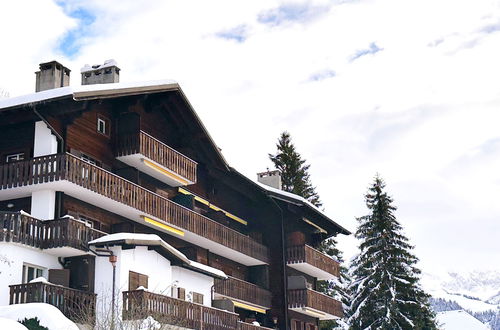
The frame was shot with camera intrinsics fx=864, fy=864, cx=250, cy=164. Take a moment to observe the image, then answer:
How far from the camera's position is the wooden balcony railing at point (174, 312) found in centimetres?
2644

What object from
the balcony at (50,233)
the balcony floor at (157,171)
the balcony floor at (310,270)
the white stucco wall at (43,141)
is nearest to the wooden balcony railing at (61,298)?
the balcony at (50,233)

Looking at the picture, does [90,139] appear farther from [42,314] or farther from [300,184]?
[300,184]

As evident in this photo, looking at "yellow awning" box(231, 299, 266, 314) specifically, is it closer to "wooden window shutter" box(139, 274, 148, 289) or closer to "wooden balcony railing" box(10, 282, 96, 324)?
"wooden window shutter" box(139, 274, 148, 289)

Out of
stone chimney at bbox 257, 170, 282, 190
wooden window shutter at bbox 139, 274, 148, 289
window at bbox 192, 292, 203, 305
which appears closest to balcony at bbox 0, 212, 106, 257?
wooden window shutter at bbox 139, 274, 148, 289

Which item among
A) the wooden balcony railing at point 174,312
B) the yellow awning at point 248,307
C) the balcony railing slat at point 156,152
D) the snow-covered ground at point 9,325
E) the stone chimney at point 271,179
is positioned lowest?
the snow-covered ground at point 9,325

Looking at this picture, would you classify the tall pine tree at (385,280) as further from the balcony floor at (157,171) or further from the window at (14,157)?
the window at (14,157)

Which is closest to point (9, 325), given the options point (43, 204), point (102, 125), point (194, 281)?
point (43, 204)

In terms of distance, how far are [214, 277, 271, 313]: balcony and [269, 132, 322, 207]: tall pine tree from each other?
15.2 metres

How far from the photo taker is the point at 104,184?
29.3 metres

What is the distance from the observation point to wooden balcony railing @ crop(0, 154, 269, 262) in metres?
27.4

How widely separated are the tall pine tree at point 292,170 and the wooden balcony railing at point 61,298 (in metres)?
30.9

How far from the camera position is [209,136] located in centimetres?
3753

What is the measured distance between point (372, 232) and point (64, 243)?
89.1 feet

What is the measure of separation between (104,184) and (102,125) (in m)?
3.36
